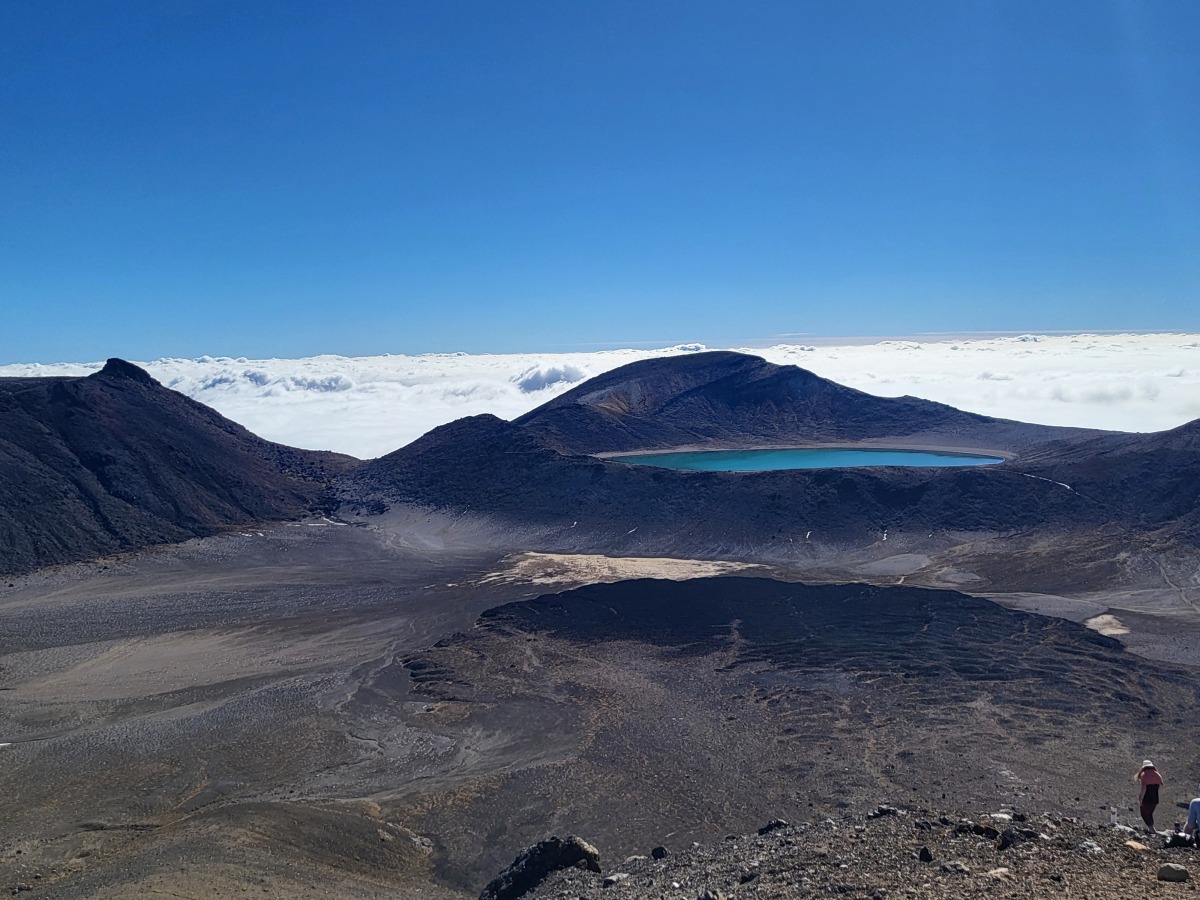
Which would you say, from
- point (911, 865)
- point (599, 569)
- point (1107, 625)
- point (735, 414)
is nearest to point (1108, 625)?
point (1107, 625)

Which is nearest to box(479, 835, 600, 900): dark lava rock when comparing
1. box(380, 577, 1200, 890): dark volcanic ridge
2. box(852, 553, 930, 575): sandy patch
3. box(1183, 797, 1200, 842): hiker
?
box(380, 577, 1200, 890): dark volcanic ridge

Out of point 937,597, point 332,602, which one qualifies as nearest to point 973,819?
point 937,597

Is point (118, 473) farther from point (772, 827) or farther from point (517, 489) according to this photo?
point (772, 827)

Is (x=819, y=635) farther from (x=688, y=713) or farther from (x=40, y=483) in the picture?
(x=40, y=483)

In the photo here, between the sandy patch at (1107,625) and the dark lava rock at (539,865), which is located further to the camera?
the sandy patch at (1107,625)

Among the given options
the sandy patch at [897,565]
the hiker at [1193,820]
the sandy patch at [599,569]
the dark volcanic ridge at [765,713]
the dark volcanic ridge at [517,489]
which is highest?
the dark volcanic ridge at [517,489]

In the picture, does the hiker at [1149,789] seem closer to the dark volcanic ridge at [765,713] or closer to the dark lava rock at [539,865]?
the dark volcanic ridge at [765,713]

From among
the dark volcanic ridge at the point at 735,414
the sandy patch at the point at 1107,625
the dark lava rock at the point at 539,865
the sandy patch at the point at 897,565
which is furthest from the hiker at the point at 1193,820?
the dark volcanic ridge at the point at 735,414
